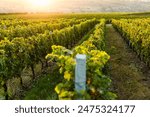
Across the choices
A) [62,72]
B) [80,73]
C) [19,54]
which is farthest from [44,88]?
[80,73]

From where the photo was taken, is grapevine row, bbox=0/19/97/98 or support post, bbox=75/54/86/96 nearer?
support post, bbox=75/54/86/96

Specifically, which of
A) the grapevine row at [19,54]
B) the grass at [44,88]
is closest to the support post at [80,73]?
the grass at [44,88]

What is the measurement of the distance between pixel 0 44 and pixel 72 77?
7628 millimetres

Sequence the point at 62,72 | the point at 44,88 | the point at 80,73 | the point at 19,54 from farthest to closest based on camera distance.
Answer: the point at 62,72, the point at 19,54, the point at 44,88, the point at 80,73

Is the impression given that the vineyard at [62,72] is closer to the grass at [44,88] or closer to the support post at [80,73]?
the grass at [44,88]

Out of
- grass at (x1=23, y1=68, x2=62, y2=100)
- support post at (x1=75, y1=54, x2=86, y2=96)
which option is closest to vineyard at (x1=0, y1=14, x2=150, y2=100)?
grass at (x1=23, y1=68, x2=62, y2=100)

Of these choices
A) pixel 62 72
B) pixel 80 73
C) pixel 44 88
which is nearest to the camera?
pixel 80 73

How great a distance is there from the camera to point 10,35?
89.7ft

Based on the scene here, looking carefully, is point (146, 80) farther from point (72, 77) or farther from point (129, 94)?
point (72, 77)

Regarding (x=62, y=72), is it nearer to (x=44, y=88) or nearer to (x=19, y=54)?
(x=44, y=88)

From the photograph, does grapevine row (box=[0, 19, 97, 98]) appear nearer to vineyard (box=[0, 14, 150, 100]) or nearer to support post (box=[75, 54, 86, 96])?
vineyard (box=[0, 14, 150, 100])

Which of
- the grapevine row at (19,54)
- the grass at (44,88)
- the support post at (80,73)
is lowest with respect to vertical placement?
the grass at (44,88)

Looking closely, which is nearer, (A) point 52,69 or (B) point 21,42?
(B) point 21,42

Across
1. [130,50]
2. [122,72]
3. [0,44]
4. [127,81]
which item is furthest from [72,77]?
[130,50]
